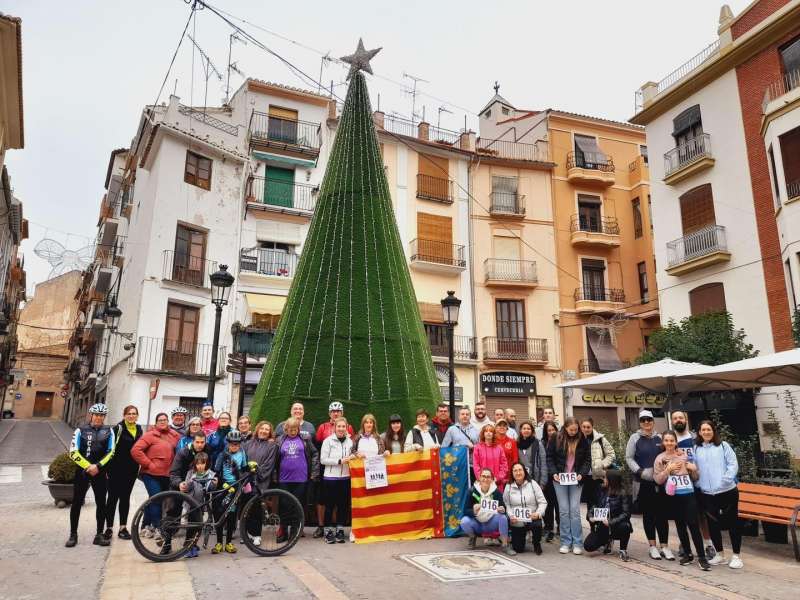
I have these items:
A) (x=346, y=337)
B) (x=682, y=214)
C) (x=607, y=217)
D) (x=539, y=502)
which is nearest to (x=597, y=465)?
(x=539, y=502)

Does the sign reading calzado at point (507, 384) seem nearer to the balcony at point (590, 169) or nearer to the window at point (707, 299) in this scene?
the window at point (707, 299)

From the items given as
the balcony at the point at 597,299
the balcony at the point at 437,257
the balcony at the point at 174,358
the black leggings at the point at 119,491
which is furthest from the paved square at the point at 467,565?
the balcony at the point at 597,299

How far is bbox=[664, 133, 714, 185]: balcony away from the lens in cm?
1900

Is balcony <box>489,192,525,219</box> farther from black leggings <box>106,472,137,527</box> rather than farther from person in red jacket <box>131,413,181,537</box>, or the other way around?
black leggings <box>106,472,137,527</box>

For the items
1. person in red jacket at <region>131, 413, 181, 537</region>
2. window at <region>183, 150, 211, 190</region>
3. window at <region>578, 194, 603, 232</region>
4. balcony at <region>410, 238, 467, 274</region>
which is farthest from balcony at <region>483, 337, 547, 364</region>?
person in red jacket at <region>131, 413, 181, 537</region>

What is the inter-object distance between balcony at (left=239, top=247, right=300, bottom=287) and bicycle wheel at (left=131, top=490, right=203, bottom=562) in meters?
16.6

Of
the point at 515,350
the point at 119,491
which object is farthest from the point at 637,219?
the point at 119,491

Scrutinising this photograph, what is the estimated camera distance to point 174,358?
20.2 meters

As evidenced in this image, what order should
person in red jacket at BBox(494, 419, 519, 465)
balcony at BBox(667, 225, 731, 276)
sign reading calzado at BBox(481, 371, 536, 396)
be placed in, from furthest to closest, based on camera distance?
sign reading calzado at BBox(481, 371, 536, 396), balcony at BBox(667, 225, 731, 276), person in red jacket at BBox(494, 419, 519, 465)

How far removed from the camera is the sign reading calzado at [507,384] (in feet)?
80.5

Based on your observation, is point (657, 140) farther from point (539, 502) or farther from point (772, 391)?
point (539, 502)

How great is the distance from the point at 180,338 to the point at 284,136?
9.25m

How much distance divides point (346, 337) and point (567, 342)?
62.7 ft

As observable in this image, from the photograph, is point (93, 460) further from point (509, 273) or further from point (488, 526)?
point (509, 273)
